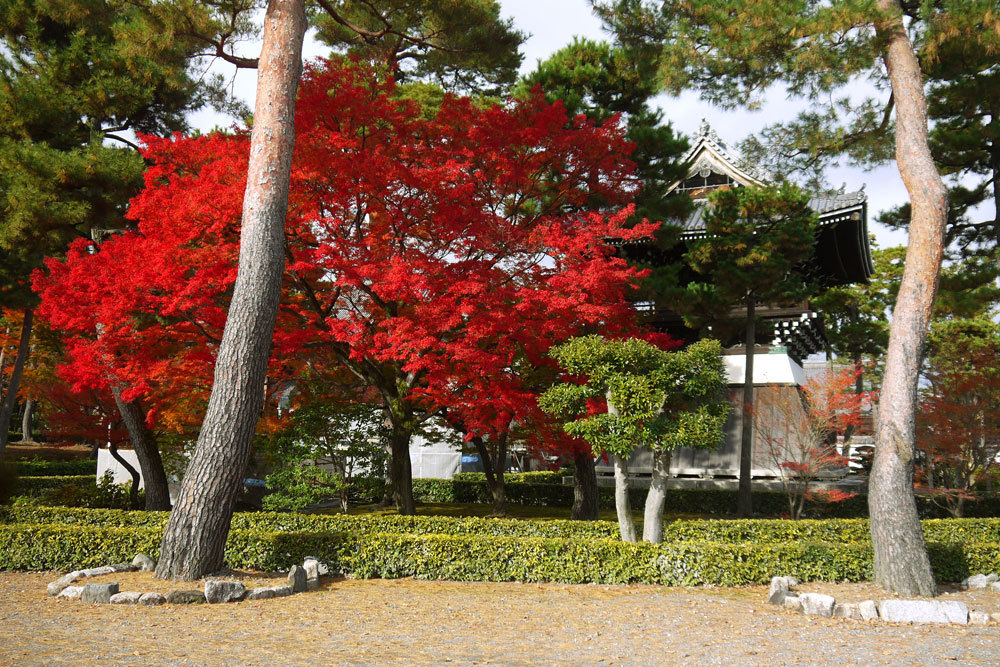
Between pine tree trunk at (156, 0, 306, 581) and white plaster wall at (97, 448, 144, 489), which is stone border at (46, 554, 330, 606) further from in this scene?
white plaster wall at (97, 448, 144, 489)

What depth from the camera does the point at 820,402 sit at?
14.5 metres

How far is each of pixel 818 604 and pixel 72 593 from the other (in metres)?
7.45

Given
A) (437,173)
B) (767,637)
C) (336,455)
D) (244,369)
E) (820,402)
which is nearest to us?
(767,637)

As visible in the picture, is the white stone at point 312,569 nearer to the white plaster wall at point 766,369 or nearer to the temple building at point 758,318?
the temple building at point 758,318

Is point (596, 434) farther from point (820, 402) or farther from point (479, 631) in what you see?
point (820, 402)

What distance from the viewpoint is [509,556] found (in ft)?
28.7

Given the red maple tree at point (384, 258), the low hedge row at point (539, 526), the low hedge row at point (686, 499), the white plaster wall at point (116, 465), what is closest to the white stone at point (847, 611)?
the low hedge row at point (539, 526)

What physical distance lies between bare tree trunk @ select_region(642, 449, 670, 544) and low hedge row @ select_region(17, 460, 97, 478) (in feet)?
69.5

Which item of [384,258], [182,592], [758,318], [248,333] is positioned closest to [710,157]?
[758,318]

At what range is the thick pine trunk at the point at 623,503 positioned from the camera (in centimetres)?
922

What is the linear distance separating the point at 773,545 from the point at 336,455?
8092 mm

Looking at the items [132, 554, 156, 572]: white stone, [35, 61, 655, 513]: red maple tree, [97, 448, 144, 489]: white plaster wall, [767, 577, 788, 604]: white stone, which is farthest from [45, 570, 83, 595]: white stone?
[97, 448, 144, 489]: white plaster wall

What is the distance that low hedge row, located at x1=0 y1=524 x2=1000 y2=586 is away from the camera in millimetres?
8523

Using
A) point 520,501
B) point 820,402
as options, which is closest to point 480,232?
point 820,402
